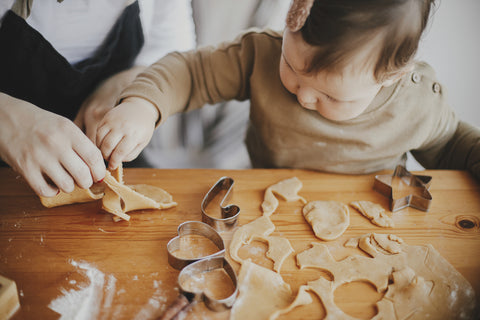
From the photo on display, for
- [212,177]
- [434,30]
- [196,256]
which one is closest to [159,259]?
[196,256]

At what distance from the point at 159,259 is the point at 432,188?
0.65 m

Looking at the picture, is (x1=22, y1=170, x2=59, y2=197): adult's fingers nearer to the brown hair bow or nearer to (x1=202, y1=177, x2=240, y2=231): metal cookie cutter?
(x1=202, y1=177, x2=240, y2=231): metal cookie cutter

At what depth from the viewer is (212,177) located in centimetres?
82

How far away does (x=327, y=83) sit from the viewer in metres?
0.67

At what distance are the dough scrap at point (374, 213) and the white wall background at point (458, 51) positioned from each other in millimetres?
661

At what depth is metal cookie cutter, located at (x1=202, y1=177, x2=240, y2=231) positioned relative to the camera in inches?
26.4

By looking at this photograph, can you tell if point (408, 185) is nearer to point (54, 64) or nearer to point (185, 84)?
point (185, 84)

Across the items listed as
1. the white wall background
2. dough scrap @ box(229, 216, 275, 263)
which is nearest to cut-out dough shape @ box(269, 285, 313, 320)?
dough scrap @ box(229, 216, 275, 263)

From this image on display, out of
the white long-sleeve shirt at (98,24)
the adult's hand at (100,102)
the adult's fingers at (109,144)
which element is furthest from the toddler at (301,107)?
the white long-sleeve shirt at (98,24)

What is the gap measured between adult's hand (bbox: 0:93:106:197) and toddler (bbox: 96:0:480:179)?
9 cm

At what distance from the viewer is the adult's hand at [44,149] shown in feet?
1.91

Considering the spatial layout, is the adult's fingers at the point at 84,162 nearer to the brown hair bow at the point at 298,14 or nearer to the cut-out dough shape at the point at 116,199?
the cut-out dough shape at the point at 116,199

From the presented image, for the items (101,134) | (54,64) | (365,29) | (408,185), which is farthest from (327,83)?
(54,64)

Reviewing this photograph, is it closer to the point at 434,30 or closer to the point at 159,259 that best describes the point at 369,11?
the point at 159,259
